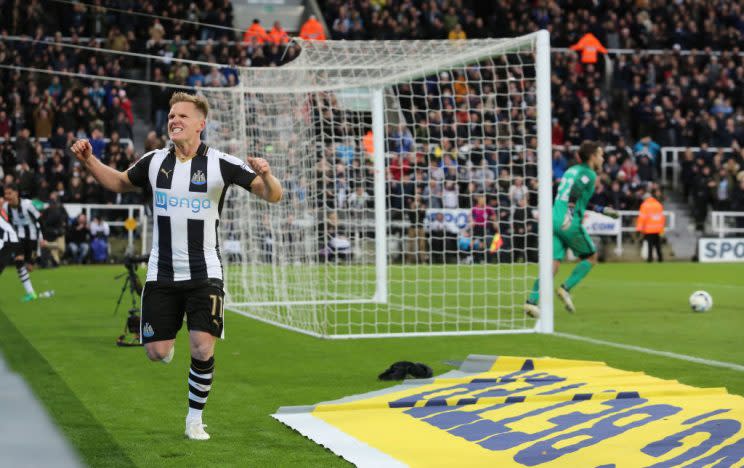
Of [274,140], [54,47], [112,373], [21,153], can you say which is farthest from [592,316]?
[54,47]

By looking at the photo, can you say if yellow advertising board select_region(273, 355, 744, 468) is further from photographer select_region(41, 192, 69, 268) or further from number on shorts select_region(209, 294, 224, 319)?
photographer select_region(41, 192, 69, 268)

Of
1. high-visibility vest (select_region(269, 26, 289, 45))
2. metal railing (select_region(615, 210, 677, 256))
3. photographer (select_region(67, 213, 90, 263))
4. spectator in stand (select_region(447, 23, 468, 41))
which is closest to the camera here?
photographer (select_region(67, 213, 90, 263))

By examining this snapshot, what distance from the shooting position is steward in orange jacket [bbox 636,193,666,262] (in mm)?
28516

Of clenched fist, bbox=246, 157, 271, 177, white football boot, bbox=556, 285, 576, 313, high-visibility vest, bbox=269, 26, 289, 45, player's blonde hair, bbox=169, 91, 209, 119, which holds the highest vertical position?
high-visibility vest, bbox=269, 26, 289, 45

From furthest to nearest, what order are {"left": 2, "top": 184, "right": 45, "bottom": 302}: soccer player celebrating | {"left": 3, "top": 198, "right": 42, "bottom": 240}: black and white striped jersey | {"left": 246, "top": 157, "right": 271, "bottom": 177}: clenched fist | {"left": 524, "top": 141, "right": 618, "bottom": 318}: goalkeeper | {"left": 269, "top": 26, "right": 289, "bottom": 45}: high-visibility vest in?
{"left": 269, "top": 26, "right": 289, "bottom": 45}: high-visibility vest
{"left": 3, "top": 198, "right": 42, "bottom": 240}: black and white striped jersey
{"left": 2, "top": 184, "right": 45, "bottom": 302}: soccer player celebrating
{"left": 524, "top": 141, "right": 618, "bottom": 318}: goalkeeper
{"left": 246, "top": 157, "right": 271, "bottom": 177}: clenched fist

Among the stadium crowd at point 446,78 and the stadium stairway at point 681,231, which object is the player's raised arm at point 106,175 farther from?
the stadium stairway at point 681,231

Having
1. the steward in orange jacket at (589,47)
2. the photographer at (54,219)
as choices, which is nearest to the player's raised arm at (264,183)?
the photographer at (54,219)

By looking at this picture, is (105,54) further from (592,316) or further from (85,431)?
(85,431)

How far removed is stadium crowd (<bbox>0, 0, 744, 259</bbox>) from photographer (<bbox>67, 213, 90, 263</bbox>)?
3.24 feet

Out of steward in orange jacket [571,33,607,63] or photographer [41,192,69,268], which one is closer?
photographer [41,192,69,268]

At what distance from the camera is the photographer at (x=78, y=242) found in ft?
89.3

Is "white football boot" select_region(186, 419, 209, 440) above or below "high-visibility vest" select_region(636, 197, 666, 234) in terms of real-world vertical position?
below

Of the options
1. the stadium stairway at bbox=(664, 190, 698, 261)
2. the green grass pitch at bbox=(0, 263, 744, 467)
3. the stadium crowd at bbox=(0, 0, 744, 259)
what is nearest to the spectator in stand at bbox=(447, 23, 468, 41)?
the stadium crowd at bbox=(0, 0, 744, 259)

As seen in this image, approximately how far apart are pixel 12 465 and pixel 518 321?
10.6m
